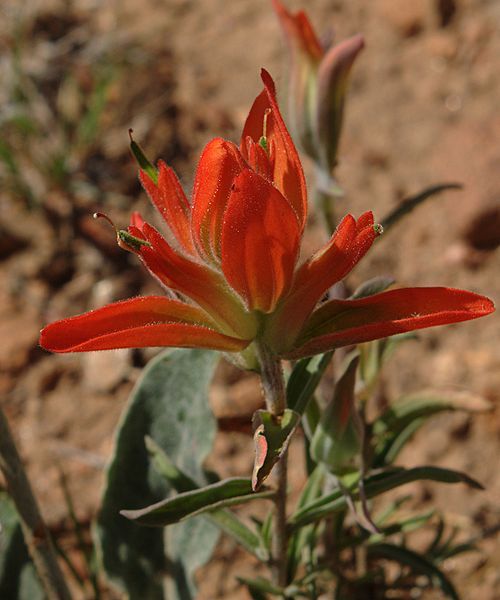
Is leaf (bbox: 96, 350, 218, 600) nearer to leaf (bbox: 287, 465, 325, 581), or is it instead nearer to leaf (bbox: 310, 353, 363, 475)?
leaf (bbox: 287, 465, 325, 581)


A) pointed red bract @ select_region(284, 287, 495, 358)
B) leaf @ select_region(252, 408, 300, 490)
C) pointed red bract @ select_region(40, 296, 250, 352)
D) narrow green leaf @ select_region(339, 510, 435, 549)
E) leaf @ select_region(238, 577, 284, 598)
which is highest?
pointed red bract @ select_region(40, 296, 250, 352)

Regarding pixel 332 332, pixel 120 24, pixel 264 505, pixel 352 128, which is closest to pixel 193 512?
pixel 332 332

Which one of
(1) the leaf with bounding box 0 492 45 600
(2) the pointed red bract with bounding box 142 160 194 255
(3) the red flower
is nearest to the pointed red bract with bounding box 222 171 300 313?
(3) the red flower

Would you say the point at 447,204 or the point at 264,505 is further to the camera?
the point at 447,204

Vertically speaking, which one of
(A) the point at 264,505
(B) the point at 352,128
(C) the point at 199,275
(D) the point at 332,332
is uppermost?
(C) the point at 199,275

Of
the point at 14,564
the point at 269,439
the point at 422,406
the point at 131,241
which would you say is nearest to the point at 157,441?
the point at 14,564

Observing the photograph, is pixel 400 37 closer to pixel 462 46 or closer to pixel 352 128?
pixel 462 46

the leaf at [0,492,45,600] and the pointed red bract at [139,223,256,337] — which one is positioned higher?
the pointed red bract at [139,223,256,337]

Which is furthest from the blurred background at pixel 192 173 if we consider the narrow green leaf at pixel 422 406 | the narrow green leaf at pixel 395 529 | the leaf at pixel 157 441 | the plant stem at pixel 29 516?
the plant stem at pixel 29 516
